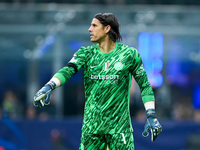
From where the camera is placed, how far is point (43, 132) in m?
11.6

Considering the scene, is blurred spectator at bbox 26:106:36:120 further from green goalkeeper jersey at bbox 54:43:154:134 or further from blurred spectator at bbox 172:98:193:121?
green goalkeeper jersey at bbox 54:43:154:134

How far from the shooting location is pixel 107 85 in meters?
5.27

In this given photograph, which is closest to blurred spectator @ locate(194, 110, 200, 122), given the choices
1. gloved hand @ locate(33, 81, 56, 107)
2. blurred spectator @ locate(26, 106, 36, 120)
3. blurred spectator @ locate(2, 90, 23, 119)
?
blurred spectator @ locate(26, 106, 36, 120)

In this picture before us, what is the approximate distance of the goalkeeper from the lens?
5.23m

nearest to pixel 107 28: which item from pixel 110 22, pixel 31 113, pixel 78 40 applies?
pixel 110 22

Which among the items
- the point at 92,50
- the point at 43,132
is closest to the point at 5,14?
the point at 43,132

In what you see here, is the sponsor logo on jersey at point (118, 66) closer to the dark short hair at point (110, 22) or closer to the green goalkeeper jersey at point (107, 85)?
the green goalkeeper jersey at point (107, 85)

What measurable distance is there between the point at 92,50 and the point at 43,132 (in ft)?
21.5

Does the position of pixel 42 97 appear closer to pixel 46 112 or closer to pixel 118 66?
pixel 118 66

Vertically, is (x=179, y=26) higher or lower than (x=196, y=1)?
lower

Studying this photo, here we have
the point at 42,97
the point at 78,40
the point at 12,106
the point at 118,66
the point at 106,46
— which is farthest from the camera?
the point at 78,40

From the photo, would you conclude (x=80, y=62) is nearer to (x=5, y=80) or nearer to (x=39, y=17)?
(x=39, y=17)

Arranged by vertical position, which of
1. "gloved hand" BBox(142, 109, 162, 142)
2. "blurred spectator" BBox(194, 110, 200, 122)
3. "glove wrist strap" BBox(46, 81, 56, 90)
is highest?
"blurred spectator" BBox(194, 110, 200, 122)

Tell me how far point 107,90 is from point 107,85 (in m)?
0.05
